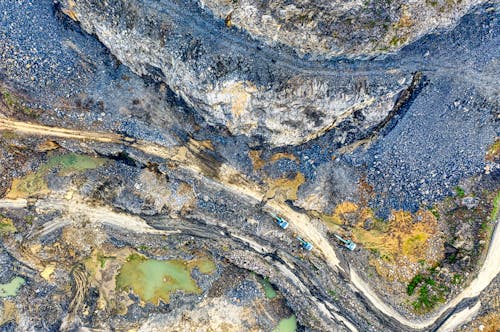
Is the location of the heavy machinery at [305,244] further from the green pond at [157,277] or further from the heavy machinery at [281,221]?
the green pond at [157,277]

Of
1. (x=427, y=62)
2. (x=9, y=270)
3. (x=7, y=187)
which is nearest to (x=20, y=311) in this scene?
(x=9, y=270)

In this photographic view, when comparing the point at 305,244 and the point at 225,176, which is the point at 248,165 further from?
the point at 305,244

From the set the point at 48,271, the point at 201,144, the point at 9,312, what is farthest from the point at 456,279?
the point at 9,312

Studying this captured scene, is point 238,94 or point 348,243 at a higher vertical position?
point 238,94

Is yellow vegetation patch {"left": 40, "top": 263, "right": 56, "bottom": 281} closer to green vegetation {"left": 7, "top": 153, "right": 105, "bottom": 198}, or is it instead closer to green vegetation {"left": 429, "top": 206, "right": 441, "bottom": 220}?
green vegetation {"left": 7, "top": 153, "right": 105, "bottom": 198}

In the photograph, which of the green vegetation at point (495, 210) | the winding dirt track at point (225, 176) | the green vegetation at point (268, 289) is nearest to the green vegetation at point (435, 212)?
the green vegetation at point (495, 210)

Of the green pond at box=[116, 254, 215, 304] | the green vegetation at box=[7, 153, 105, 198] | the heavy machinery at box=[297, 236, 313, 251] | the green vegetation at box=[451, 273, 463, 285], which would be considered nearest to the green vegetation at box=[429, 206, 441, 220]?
the green vegetation at box=[451, 273, 463, 285]

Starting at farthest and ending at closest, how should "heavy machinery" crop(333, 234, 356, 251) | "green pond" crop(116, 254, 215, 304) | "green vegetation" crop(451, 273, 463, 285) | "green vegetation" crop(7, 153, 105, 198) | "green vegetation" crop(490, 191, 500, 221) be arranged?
"green pond" crop(116, 254, 215, 304)
"green vegetation" crop(7, 153, 105, 198)
"heavy machinery" crop(333, 234, 356, 251)
"green vegetation" crop(451, 273, 463, 285)
"green vegetation" crop(490, 191, 500, 221)
